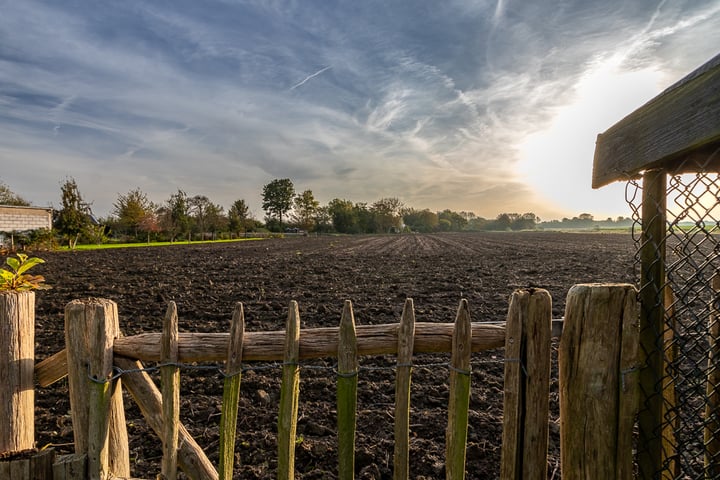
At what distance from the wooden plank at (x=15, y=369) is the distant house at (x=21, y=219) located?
39563 millimetres

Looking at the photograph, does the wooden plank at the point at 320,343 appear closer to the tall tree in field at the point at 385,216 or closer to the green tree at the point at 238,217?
the green tree at the point at 238,217

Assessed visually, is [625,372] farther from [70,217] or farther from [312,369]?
[70,217]

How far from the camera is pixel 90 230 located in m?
40.2

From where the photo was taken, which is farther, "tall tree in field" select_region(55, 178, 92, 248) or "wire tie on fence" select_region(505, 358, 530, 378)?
"tall tree in field" select_region(55, 178, 92, 248)

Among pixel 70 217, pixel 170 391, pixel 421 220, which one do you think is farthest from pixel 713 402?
pixel 421 220

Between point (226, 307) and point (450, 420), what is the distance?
7.81m

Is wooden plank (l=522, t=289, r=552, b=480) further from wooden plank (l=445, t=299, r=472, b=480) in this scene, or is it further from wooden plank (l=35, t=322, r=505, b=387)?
wooden plank (l=445, t=299, r=472, b=480)

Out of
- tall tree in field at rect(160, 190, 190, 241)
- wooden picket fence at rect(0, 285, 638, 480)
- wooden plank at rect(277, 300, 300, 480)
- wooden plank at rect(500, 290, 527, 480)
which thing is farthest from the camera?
tall tree in field at rect(160, 190, 190, 241)

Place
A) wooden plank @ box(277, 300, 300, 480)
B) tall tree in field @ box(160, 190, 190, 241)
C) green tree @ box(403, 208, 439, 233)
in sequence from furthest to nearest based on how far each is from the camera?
green tree @ box(403, 208, 439, 233) < tall tree in field @ box(160, 190, 190, 241) < wooden plank @ box(277, 300, 300, 480)

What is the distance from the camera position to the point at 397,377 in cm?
185

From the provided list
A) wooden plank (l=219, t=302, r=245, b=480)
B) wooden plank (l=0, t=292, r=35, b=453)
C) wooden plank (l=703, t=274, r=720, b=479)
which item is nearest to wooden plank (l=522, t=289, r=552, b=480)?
wooden plank (l=703, t=274, r=720, b=479)

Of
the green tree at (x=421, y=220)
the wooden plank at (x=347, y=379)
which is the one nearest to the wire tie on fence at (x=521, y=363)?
the wooden plank at (x=347, y=379)

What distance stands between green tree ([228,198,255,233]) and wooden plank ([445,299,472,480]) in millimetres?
67825

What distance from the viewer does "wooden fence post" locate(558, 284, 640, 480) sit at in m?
1.64
